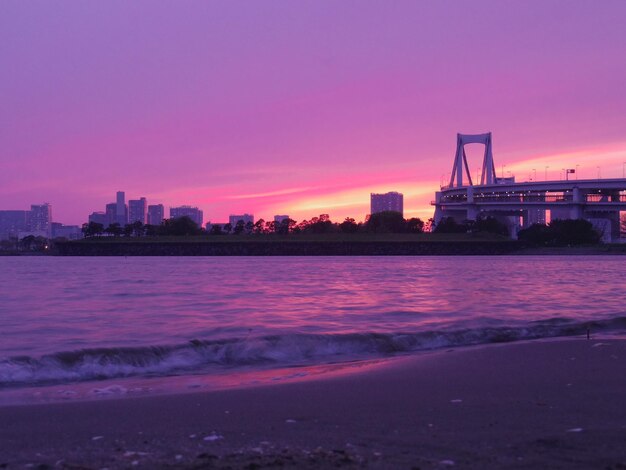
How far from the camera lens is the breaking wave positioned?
764 centimetres

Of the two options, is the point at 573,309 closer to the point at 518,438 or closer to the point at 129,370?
the point at 129,370

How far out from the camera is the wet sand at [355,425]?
11.5 feet

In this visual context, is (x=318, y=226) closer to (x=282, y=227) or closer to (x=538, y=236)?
(x=282, y=227)

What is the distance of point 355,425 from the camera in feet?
14.1

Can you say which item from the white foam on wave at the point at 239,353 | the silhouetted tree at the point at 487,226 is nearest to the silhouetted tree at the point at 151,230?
the silhouetted tree at the point at 487,226

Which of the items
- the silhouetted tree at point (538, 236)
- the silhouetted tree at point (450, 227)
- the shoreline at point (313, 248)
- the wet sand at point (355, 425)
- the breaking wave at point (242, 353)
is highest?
the silhouetted tree at point (450, 227)

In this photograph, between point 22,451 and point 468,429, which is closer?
point 22,451

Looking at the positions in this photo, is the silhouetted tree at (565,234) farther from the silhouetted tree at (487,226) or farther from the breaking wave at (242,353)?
the breaking wave at (242,353)

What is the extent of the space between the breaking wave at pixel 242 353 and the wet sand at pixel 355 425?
2154mm

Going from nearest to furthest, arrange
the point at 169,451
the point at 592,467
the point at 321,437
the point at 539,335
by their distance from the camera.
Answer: the point at 592,467
the point at 169,451
the point at 321,437
the point at 539,335

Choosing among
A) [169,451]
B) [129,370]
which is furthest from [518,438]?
[129,370]

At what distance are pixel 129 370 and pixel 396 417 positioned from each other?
4350mm

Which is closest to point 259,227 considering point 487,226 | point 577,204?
point 487,226

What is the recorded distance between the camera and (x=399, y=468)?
3277 millimetres
